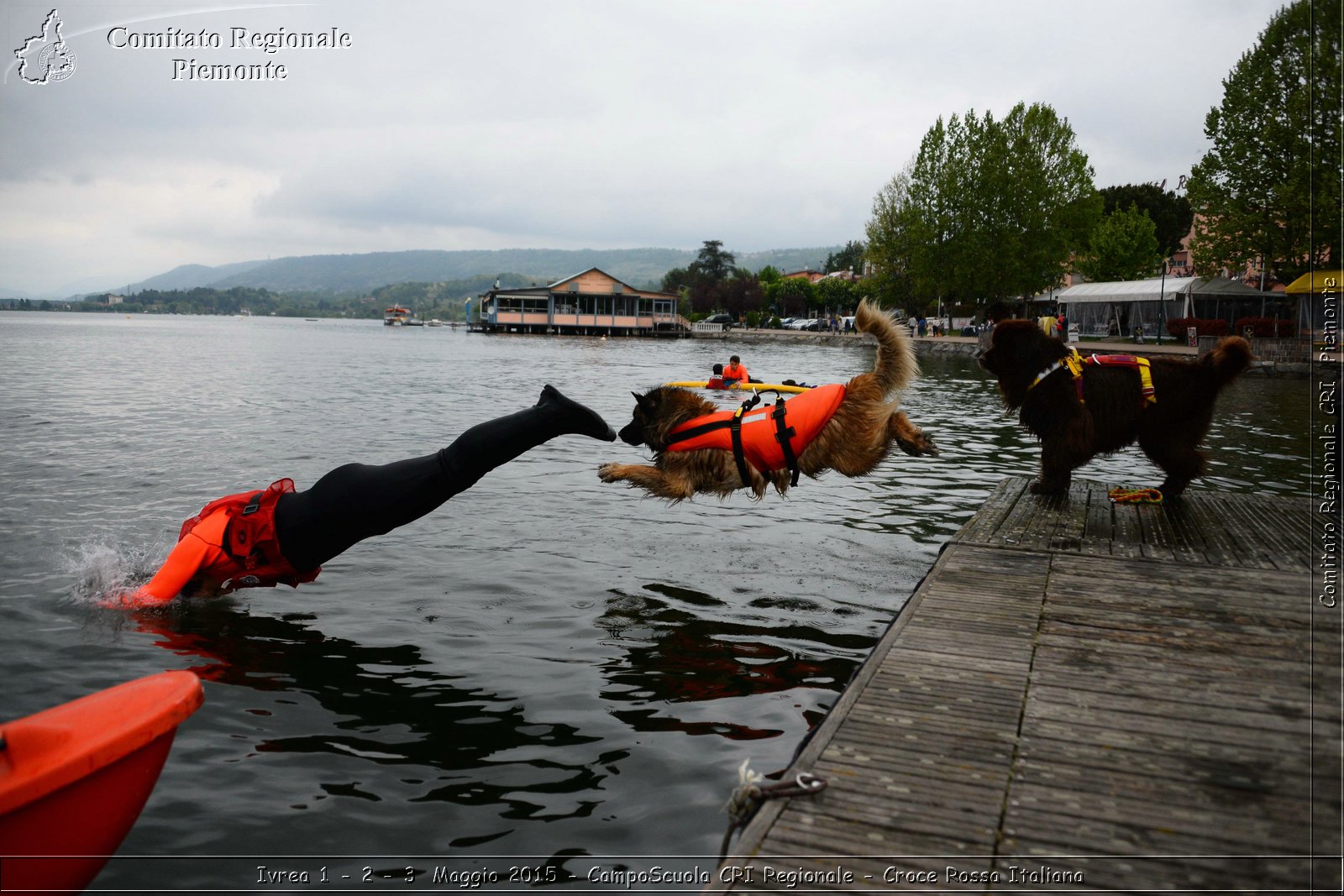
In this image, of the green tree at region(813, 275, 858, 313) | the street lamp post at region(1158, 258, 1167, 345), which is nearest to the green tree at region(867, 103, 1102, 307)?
the street lamp post at region(1158, 258, 1167, 345)

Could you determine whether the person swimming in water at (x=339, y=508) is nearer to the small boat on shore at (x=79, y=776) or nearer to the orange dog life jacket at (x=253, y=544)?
the orange dog life jacket at (x=253, y=544)

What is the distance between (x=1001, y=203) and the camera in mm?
64438

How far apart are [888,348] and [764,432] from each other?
1486mm

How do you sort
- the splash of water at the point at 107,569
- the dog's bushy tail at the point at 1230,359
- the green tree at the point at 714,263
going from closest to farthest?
1. the splash of water at the point at 107,569
2. the dog's bushy tail at the point at 1230,359
3. the green tree at the point at 714,263

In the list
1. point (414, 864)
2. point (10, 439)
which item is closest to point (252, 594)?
point (414, 864)

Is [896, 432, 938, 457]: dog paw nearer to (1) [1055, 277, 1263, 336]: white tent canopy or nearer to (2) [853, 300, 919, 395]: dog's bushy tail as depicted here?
(2) [853, 300, 919, 395]: dog's bushy tail

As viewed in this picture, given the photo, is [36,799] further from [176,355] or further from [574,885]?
[176,355]

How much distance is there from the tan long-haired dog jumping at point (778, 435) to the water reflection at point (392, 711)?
103 inches

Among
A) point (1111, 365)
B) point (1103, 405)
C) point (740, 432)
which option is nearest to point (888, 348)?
point (740, 432)

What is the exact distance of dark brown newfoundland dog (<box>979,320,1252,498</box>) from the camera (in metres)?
8.89

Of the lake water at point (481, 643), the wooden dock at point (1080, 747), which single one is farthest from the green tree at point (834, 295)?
the wooden dock at point (1080, 747)

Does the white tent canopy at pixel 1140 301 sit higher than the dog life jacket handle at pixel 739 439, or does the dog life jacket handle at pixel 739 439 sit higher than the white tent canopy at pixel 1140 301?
the white tent canopy at pixel 1140 301

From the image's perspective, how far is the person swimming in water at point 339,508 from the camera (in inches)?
255

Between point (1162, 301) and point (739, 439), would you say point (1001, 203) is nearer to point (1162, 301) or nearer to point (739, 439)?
point (1162, 301)
